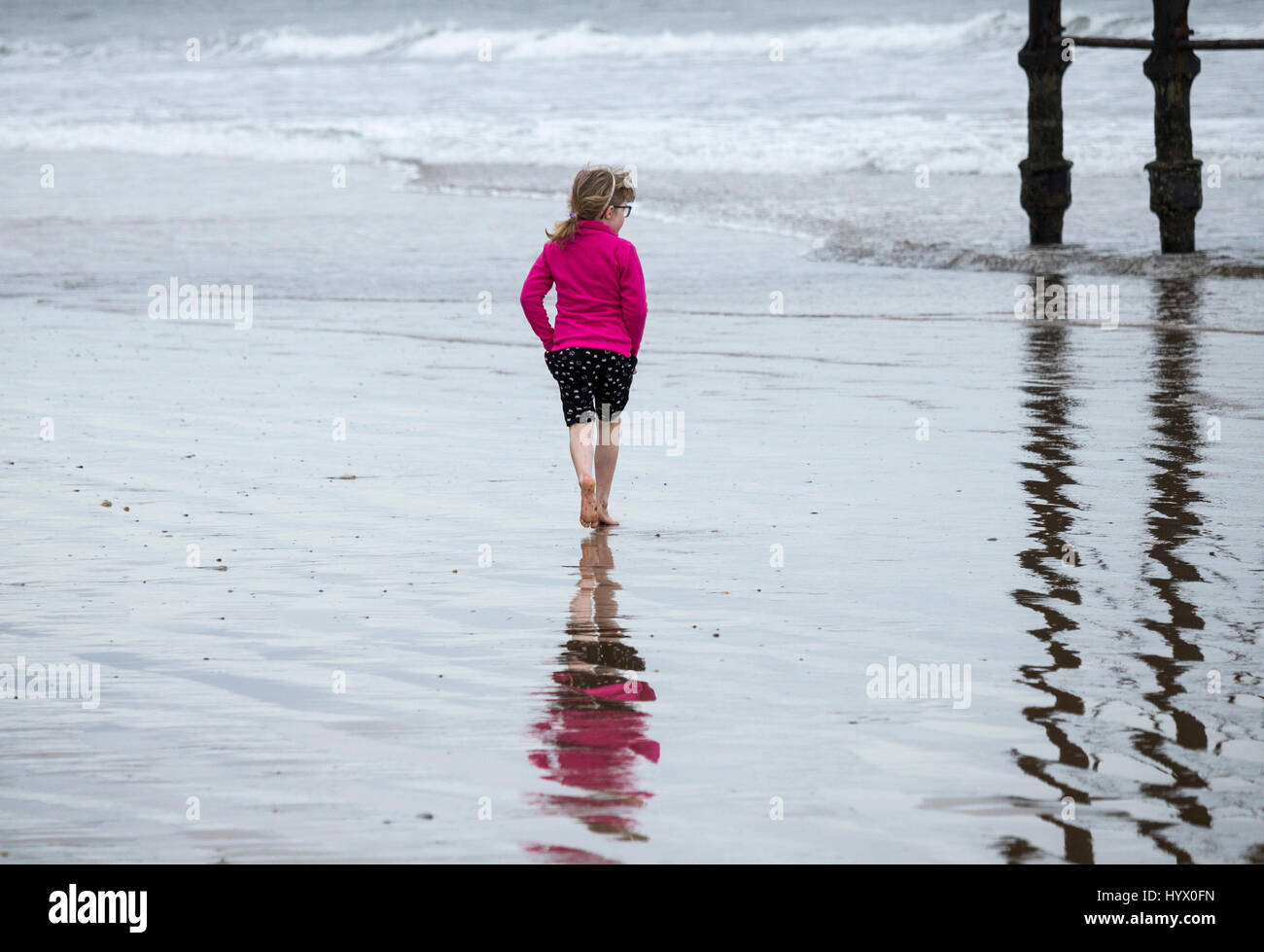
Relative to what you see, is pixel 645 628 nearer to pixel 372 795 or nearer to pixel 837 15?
pixel 372 795

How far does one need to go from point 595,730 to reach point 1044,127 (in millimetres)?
14341

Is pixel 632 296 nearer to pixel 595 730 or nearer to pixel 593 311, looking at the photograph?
pixel 593 311

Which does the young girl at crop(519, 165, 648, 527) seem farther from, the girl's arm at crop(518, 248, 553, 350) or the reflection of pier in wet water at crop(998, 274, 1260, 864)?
the reflection of pier in wet water at crop(998, 274, 1260, 864)

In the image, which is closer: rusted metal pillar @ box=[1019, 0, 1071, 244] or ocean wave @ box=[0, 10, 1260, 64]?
rusted metal pillar @ box=[1019, 0, 1071, 244]

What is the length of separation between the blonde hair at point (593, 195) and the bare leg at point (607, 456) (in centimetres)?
77

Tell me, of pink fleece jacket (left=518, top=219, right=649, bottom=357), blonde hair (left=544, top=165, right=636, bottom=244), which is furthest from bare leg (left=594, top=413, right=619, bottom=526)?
blonde hair (left=544, top=165, right=636, bottom=244)

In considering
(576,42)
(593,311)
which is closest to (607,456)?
(593,311)

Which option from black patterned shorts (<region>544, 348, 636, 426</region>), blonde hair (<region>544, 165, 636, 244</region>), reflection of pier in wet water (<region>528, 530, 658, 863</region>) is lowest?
reflection of pier in wet water (<region>528, 530, 658, 863</region>)

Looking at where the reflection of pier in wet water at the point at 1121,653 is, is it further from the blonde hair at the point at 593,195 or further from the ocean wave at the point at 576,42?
the ocean wave at the point at 576,42

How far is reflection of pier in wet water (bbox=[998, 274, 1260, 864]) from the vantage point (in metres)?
3.55

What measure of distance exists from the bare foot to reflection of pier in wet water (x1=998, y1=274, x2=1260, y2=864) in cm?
163

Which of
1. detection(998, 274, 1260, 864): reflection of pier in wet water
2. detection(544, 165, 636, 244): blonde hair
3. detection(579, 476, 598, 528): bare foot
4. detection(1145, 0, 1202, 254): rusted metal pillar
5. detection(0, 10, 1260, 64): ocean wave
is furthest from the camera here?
detection(0, 10, 1260, 64): ocean wave

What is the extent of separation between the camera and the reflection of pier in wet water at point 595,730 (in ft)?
11.9

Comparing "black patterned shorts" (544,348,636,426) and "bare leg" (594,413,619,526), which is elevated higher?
"black patterned shorts" (544,348,636,426)
